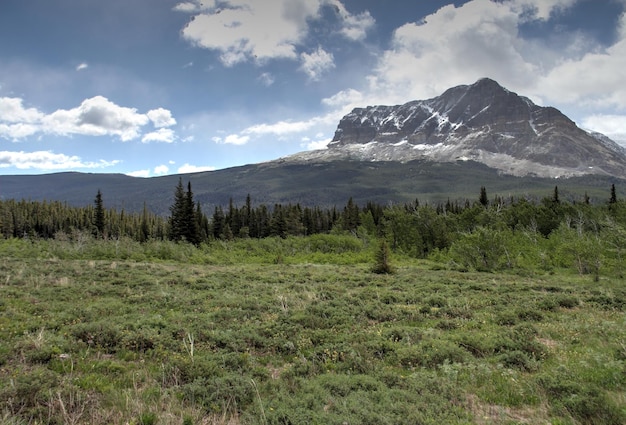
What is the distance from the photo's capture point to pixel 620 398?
6.61 meters

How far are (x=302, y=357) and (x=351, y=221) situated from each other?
98.3 meters

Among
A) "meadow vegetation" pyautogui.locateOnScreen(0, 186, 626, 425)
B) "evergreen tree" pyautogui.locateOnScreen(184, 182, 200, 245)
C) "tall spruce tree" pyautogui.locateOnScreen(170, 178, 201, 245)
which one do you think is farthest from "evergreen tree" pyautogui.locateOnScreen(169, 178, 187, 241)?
"meadow vegetation" pyautogui.locateOnScreen(0, 186, 626, 425)

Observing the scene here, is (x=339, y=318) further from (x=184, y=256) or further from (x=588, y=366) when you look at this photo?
(x=184, y=256)

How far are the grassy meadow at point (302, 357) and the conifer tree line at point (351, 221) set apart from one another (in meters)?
35.7

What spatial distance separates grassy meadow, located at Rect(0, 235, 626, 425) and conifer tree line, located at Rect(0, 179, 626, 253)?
35714mm

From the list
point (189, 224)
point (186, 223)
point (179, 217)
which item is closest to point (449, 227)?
point (189, 224)

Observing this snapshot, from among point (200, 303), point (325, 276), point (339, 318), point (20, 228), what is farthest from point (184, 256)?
point (20, 228)

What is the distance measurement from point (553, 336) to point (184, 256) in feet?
134

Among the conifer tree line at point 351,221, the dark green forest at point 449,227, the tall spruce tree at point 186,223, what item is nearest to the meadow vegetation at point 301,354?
the dark green forest at point 449,227

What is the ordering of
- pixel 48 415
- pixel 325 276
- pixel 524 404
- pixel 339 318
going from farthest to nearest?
pixel 325 276 < pixel 339 318 < pixel 524 404 < pixel 48 415

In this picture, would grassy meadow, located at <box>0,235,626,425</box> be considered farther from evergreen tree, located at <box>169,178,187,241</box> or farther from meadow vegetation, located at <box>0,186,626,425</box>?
evergreen tree, located at <box>169,178,187,241</box>

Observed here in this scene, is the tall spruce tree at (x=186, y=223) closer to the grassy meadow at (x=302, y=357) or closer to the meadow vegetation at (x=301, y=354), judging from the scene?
the meadow vegetation at (x=301, y=354)

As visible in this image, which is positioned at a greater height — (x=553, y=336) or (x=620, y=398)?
(x=620, y=398)

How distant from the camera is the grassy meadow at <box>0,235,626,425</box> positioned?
21.5 feet
